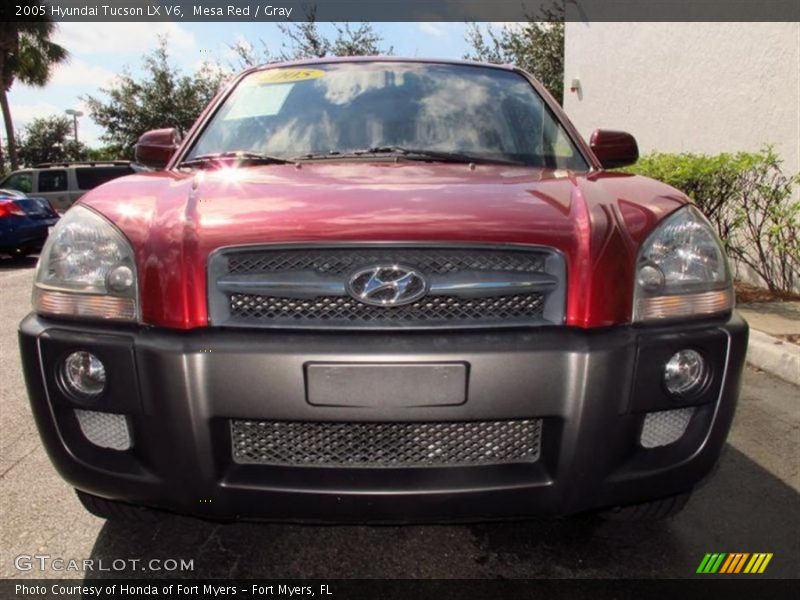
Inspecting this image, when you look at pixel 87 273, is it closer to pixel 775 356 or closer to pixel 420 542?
pixel 420 542

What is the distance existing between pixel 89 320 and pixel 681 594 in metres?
1.96

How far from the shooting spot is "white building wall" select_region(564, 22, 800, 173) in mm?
6793

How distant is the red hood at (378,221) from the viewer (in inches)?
73.7

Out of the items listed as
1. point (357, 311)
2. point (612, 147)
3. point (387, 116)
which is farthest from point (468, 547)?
point (612, 147)

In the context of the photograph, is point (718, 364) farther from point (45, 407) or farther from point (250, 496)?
point (45, 407)

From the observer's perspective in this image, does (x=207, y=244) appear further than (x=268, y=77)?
No

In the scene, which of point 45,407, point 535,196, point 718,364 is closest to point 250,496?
point 45,407

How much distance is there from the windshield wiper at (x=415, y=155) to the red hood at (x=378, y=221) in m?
0.46

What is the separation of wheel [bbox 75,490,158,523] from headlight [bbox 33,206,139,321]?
0.68m

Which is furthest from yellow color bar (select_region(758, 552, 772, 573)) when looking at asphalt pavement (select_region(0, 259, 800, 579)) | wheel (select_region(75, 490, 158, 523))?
wheel (select_region(75, 490, 158, 523))

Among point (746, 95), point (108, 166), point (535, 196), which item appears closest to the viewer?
point (535, 196)

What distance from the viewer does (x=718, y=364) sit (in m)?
1.96

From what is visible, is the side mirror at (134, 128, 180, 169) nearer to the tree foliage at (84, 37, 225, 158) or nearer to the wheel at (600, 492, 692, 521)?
the wheel at (600, 492, 692, 521)

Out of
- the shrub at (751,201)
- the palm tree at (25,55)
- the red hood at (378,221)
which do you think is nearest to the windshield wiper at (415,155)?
the red hood at (378,221)
